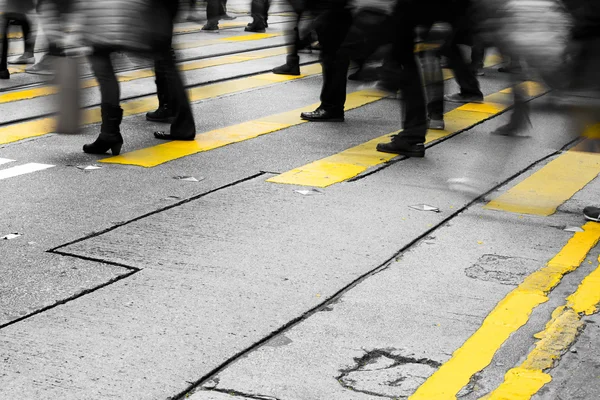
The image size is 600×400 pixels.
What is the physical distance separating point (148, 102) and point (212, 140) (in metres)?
1.62

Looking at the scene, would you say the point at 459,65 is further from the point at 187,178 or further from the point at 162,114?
the point at 162,114

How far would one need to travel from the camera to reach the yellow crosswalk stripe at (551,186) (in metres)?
6.21

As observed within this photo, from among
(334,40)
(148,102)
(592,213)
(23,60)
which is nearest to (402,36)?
(334,40)

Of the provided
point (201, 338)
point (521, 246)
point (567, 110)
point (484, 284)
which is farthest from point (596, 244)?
point (567, 110)

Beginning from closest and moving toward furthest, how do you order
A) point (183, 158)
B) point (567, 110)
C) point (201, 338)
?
point (567, 110), point (201, 338), point (183, 158)

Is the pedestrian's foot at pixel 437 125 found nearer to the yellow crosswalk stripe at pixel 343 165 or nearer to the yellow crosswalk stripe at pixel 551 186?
the yellow crosswalk stripe at pixel 343 165

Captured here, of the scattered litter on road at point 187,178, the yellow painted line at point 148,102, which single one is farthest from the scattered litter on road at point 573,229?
the yellow painted line at point 148,102

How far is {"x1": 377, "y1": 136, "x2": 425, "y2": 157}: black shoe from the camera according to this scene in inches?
291

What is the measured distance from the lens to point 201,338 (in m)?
3.99

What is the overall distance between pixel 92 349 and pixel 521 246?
8.31 feet

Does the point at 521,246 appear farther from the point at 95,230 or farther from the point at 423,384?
the point at 95,230

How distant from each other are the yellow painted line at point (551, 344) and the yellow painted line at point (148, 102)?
2.95 metres

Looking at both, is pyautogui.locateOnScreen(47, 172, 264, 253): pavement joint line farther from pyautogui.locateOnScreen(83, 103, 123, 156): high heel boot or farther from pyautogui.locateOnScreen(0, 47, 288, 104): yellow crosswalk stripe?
pyautogui.locateOnScreen(0, 47, 288, 104): yellow crosswalk stripe

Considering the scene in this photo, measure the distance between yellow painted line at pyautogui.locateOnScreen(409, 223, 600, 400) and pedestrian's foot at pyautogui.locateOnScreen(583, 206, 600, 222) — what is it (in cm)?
22
